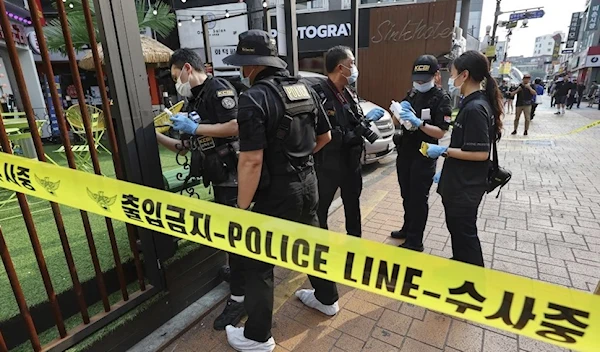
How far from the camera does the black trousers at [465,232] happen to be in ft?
7.57

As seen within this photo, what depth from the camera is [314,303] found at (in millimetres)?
2561

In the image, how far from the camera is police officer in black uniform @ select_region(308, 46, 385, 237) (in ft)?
9.09

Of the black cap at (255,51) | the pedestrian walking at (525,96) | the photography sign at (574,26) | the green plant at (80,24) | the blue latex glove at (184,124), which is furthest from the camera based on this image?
the photography sign at (574,26)

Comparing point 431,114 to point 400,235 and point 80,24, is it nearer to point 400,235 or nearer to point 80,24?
point 400,235

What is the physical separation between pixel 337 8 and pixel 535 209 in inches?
Result: 443

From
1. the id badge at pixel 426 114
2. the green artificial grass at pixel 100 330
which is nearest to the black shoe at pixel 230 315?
Result: the green artificial grass at pixel 100 330

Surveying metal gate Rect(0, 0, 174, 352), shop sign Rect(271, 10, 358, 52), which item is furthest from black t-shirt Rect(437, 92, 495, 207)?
shop sign Rect(271, 10, 358, 52)

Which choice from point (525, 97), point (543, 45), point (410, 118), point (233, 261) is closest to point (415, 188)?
point (410, 118)

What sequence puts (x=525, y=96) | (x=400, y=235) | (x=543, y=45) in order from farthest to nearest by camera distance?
1. (x=543, y=45)
2. (x=525, y=96)
3. (x=400, y=235)

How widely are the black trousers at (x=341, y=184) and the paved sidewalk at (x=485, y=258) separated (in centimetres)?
69

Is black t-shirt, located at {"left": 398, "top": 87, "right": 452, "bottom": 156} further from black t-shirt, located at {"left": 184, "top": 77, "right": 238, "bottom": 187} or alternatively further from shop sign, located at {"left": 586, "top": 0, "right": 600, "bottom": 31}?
shop sign, located at {"left": 586, "top": 0, "right": 600, "bottom": 31}

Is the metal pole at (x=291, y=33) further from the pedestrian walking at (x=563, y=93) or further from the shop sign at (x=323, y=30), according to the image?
the pedestrian walking at (x=563, y=93)

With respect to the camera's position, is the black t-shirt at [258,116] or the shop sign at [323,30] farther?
the shop sign at [323,30]

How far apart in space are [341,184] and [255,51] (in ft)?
4.81
